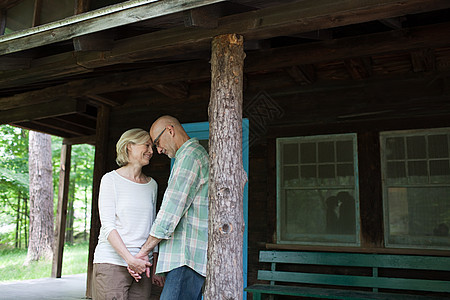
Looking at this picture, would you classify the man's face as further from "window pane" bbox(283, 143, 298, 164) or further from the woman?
"window pane" bbox(283, 143, 298, 164)

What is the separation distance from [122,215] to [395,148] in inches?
146

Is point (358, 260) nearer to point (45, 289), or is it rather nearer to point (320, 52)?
point (320, 52)

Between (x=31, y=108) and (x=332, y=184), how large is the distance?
15.4ft

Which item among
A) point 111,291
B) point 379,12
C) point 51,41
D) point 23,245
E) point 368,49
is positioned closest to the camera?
point 111,291

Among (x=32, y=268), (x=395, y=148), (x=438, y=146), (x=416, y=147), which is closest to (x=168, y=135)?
(x=395, y=148)

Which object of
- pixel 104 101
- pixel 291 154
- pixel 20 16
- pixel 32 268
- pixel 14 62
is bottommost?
pixel 32 268

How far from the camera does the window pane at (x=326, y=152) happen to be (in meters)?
5.49

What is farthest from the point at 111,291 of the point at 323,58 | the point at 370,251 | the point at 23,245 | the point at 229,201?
the point at 23,245

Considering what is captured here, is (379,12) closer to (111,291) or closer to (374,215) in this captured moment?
(111,291)

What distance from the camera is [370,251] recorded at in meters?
5.04

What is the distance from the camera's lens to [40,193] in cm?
1433

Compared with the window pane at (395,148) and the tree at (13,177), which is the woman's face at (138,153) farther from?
the tree at (13,177)

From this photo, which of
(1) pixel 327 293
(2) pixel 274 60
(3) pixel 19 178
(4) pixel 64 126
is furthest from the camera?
(3) pixel 19 178

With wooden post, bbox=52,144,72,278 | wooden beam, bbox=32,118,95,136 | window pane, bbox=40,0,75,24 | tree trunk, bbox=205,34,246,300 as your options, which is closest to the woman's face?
tree trunk, bbox=205,34,246,300
